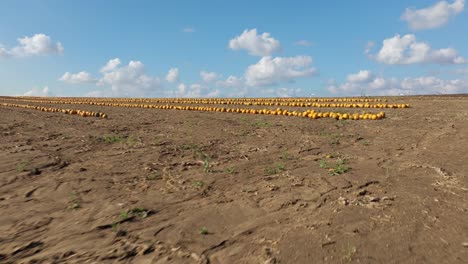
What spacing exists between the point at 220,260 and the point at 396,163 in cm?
566

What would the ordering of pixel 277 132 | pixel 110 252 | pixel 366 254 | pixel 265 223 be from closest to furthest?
pixel 366 254 → pixel 110 252 → pixel 265 223 → pixel 277 132

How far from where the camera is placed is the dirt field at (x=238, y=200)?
4656 mm

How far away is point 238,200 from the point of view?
6488 mm

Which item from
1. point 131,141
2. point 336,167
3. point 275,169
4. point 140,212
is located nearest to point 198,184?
point 140,212

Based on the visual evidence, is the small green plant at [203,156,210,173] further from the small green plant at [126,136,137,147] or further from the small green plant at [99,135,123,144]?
the small green plant at [99,135,123,144]

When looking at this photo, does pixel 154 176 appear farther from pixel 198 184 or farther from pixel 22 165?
pixel 22 165

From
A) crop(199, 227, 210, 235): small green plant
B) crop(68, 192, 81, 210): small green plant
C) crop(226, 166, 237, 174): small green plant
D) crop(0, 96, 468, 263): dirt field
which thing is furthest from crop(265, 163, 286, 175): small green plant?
crop(68, 192, 81, 210): small green plant

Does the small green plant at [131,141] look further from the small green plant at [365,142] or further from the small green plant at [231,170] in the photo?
the small green plant at [365,142]

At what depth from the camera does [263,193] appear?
6.79 meters

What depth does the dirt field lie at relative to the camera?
15.3 ft

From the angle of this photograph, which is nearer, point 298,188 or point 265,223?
point 265,223

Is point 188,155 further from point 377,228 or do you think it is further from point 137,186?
point 377,228

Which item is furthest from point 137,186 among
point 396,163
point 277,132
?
point 277,132

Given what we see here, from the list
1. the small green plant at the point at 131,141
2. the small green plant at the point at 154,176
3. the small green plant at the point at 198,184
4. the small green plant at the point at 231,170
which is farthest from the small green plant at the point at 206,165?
the small green plant at the point at 131,141
